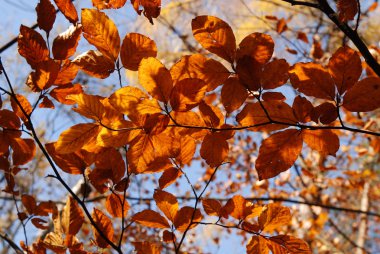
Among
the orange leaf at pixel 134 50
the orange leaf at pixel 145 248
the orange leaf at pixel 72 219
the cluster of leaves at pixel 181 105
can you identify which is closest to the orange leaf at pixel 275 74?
the cluster of leaves at pixel 181 105

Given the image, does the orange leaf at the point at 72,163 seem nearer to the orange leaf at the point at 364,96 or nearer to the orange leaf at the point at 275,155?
the orange leaf at the point at 275,155

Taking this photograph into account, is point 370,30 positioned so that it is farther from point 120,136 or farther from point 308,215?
point 120,136

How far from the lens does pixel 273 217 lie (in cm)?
70

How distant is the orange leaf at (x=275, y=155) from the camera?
0.57 meters

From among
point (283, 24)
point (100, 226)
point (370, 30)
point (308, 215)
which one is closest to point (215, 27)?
point (100, 226)

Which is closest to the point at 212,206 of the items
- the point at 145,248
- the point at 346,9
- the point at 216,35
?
the point at 145,248

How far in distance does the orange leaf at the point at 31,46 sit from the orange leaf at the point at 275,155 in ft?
1.45

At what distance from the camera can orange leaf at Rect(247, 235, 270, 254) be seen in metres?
0.70

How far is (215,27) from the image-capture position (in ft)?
1.77

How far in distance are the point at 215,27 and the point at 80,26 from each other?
26 cm

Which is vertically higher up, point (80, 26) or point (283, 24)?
point (283, 24)

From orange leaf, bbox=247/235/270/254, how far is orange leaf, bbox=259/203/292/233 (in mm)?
26

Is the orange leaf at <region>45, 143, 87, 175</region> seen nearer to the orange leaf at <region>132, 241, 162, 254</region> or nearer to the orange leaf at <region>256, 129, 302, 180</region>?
the orange leaf at <region>132, 241, 162, 254</region>

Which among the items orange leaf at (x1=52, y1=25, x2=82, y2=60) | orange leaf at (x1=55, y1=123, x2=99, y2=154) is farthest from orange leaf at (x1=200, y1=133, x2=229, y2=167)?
orange leaf at (x1=52, y1=25, x2=82, y2=60)
